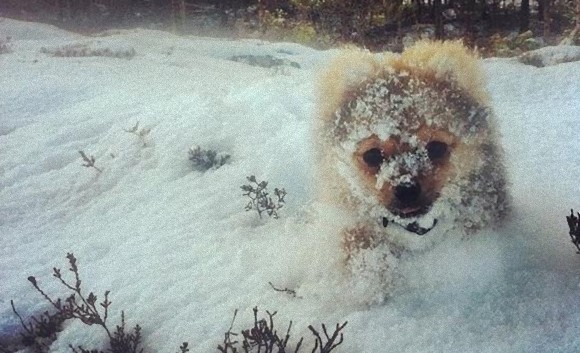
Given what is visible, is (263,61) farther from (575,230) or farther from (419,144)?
(575,230)

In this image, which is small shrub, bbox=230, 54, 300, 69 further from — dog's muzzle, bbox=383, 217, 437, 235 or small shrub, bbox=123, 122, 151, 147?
dog's muzzle, bbox=383, 217, 437, 235

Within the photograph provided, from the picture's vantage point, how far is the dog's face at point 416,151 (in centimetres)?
176

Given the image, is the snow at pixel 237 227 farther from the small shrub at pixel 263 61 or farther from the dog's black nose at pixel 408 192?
the small shrub at pixel 263 61

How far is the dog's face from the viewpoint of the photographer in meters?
1.76

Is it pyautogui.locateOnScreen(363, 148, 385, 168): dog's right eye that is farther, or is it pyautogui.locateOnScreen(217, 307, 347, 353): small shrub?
pyautogui.locateOnScreen(363, 148, 385, 168): dog's right eye

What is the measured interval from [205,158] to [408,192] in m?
1.69

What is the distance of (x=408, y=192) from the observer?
171 centimetres

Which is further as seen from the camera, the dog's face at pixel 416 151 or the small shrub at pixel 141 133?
the small shrub at pixel 141 133

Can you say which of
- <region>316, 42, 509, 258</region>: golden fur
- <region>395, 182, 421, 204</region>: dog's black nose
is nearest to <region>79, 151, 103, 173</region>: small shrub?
<region>316, 42, 509, 258</region>: golden fur

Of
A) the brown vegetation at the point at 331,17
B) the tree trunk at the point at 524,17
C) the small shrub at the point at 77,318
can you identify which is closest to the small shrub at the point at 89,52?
the brown vegetation at the point at 331,17

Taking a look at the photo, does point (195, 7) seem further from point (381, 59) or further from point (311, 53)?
point (381, 59)

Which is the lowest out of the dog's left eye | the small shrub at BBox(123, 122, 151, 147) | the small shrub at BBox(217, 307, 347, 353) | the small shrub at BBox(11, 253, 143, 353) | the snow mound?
the small shrub at BBox(11, 253, 143, 353)

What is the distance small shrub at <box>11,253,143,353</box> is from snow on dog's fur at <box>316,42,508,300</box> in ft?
2.67

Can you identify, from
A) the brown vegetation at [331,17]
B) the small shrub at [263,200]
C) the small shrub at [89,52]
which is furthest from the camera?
the brown vegetation at [331,17]
